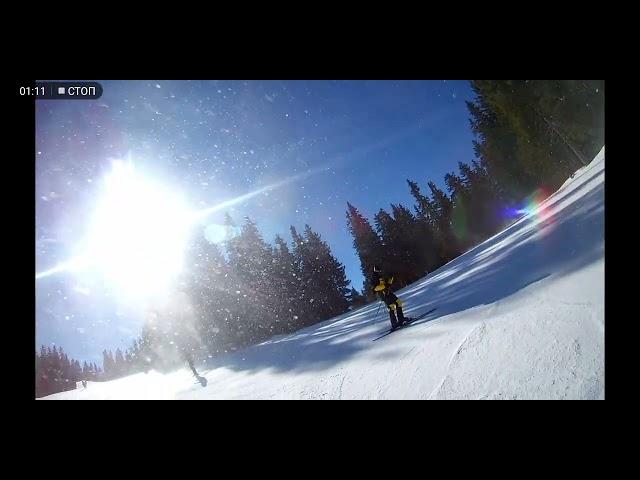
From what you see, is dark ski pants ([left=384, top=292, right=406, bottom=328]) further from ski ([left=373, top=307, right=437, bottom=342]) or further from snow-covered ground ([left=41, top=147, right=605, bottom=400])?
snow-covered ground ([left=41, top=147, right=605, bottom=400])

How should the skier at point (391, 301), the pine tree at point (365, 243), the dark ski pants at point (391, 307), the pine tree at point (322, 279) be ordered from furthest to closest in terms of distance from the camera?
the pine tree at point (365, 243)
the pine tree at point (322, 279)
the dark ski pants at point (391, 307)
the skier at point (391, 301)

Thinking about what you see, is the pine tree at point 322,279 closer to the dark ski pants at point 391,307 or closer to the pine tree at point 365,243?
the pine tree at point 365,243

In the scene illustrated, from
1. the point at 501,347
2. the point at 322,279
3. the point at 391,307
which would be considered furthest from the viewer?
the point at 322,279

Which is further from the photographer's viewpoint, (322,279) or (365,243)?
(365,243)

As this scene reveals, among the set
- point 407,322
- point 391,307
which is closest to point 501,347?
point 407,322
